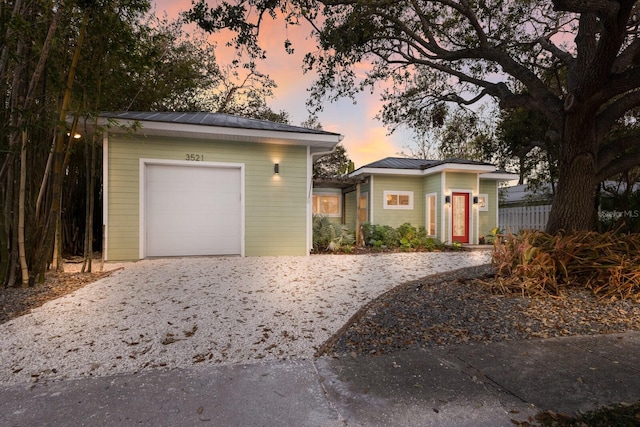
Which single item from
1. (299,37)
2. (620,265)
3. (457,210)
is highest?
(299,37)

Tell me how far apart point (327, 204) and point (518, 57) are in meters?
7.66

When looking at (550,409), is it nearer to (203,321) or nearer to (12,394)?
(203,321)

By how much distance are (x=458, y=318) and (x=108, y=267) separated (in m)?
A: 6.13

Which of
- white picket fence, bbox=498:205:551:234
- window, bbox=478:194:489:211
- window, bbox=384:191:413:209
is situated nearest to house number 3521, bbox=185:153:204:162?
window, bbox=384:191:413:209

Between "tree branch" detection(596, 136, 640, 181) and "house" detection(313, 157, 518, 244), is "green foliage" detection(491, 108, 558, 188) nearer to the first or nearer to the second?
"house" detection(313, 157, 518, 244)

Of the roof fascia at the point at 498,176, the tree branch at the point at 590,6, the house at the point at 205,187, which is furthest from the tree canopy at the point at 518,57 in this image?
the roof fascia at the point at 498,176

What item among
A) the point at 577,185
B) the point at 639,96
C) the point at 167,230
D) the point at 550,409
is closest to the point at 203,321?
the point at 550,409

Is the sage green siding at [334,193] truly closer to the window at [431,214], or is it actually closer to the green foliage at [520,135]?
the window at [431,214]

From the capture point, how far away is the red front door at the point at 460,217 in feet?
36.7

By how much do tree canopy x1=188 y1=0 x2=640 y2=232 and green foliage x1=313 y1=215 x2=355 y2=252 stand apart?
3.52 meters

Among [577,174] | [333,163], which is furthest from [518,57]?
[333,163]

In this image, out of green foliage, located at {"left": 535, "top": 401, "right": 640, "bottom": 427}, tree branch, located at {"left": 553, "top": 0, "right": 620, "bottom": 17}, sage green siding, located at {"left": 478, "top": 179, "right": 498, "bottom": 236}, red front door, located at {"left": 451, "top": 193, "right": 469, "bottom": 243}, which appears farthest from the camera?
sage green siding, located at {"left": 478, "top": 179, "right": 498, "bottom": 236}

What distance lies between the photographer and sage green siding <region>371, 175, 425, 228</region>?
1159 cm

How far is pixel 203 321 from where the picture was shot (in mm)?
3291
